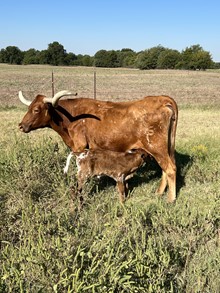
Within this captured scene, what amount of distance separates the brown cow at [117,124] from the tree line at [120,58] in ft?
258

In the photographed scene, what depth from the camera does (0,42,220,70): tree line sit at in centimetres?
8531

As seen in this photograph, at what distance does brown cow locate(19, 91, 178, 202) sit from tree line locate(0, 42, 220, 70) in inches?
3100

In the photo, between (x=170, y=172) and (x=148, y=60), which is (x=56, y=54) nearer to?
(x=148, y=60)

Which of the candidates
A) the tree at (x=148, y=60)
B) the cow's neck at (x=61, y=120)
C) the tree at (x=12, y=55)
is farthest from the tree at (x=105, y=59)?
the cow's neck at (x=61, y=120)

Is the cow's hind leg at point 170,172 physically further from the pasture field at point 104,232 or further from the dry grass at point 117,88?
the dry grass at point 117,88

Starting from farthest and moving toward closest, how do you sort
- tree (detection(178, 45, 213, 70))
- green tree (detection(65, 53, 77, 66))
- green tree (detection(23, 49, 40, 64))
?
green tree (detection(65, 53, 77, 66))
green tree (detection(23, 49, 40, 64))
tree (detection(178, 45, 213, 70))

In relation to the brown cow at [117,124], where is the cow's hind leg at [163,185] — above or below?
below

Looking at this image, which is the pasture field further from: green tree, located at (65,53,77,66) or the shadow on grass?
green tree, located at (65,53,77,66)

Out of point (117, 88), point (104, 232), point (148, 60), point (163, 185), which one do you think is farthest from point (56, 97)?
point (148, 60)

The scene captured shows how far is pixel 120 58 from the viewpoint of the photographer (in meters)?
101

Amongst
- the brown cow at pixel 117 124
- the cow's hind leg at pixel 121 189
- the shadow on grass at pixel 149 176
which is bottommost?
the shadow on grass at pixel 149 176

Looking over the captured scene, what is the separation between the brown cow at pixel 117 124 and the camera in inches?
233

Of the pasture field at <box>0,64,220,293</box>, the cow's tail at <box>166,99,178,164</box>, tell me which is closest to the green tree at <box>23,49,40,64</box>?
the pasture field at <box>0,64,220,293</box>

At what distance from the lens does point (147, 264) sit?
298cm
